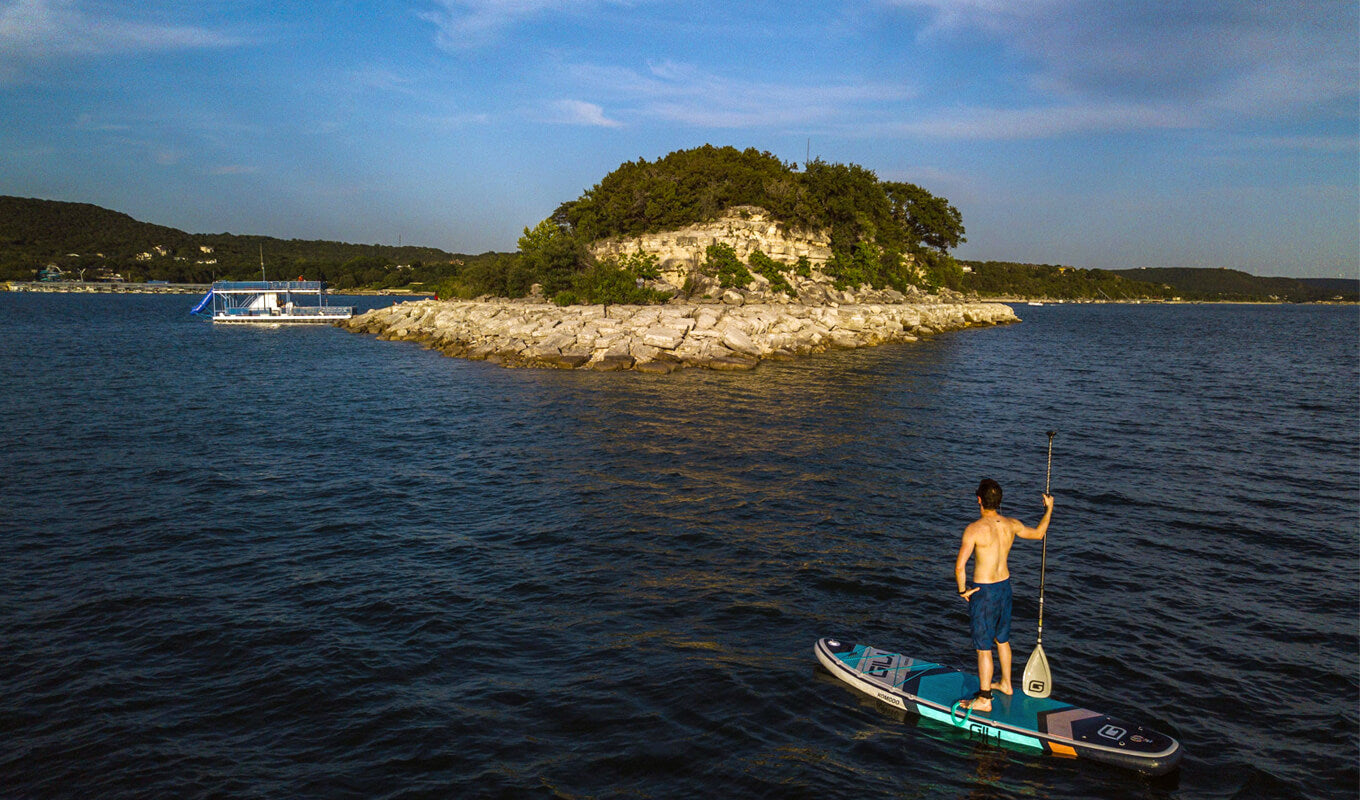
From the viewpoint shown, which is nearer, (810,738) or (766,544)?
(810,738)

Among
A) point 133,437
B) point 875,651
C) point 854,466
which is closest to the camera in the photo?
point 875,651

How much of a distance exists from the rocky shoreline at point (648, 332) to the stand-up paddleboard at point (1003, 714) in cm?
3016

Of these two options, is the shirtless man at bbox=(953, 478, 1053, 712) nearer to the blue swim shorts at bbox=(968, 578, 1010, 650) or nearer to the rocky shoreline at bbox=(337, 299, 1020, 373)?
the blue swim shorts at bbox=(968, 578, 1010, 650)

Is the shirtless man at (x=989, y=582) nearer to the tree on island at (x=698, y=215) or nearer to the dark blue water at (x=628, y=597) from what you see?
the dark blue water at (x=628, y=597)

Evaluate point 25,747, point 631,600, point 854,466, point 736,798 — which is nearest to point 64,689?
point 25,747

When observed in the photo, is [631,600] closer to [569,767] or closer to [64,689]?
[569,767]

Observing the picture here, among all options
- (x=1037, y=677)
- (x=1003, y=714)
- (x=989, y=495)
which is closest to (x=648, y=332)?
(x=989, y=495)

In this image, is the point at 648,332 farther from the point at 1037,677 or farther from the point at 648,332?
the point at 1037,677

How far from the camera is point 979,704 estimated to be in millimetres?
8664

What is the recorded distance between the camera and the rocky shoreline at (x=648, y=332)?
4141 cm

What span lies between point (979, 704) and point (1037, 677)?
3.01ft

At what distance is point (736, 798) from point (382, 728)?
4437mm

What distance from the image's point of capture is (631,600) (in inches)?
478

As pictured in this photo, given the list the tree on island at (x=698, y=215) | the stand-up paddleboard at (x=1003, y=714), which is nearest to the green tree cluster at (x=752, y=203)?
the tree on island at (x=698, y=215)
